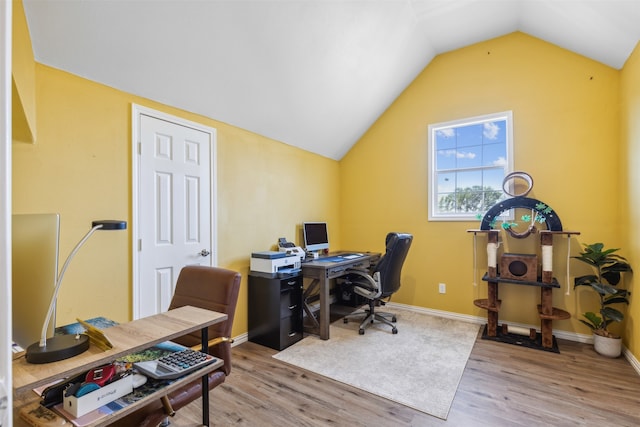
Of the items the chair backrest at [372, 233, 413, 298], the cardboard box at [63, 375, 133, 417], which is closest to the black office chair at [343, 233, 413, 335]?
the chair backrest at [372, 233, 413, 298]

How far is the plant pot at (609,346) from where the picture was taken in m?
2.63

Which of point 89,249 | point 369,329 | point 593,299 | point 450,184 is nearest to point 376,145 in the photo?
point 450,184

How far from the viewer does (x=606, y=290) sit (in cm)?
255

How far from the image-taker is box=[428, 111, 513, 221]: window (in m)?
3.54

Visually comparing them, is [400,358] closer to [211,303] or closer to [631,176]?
[211,303]

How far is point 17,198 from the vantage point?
67.6 inches

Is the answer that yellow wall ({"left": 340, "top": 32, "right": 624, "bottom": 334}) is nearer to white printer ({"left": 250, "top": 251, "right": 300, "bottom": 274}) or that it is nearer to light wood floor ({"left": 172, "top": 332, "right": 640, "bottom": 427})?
light wood floor ({"left": 172, "top": 332, "right": 640, "bottom": 427})

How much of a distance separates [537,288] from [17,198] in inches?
179

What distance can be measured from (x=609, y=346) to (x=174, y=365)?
3.58 metres

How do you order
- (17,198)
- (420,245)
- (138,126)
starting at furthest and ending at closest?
(420,245)
(138,126)
(17,198)

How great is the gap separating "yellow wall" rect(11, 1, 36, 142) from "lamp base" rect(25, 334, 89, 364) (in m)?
1.09

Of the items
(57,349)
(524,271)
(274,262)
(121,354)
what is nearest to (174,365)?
(121,354)

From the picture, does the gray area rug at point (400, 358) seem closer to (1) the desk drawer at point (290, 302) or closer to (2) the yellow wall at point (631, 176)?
(1) the desk drawer at point (290, 302)

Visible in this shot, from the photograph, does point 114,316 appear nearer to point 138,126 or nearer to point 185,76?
point 138,126
